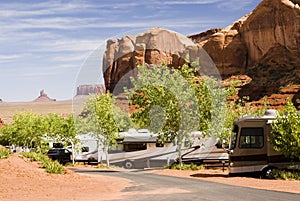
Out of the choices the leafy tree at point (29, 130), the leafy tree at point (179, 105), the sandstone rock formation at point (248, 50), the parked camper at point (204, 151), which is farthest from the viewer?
the sandstone rock formation at point (248, 50)

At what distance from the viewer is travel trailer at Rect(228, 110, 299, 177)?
23.7 m

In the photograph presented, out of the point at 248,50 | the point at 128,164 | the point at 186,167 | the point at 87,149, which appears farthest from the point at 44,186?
the point at 248,50

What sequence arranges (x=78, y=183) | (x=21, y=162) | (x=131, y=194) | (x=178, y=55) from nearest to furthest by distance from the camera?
(x=131, y=194), (x=78, y=183), (x=21, y=162), (x=178, y=55)

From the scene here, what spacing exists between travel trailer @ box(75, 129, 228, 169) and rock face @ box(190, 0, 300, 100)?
5941 centimetres

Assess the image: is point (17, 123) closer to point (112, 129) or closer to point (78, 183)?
point (112, 129)

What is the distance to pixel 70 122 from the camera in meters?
47.7

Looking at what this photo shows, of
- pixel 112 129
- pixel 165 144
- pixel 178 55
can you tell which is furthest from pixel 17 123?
pixel 178 55

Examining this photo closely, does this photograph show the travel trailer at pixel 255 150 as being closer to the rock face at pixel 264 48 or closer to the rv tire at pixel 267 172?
the rv tire at pixel 267 172

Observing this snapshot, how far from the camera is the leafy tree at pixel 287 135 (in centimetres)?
2255

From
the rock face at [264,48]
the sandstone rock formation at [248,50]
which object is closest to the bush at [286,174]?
the sandstone rock formation at [248,50]

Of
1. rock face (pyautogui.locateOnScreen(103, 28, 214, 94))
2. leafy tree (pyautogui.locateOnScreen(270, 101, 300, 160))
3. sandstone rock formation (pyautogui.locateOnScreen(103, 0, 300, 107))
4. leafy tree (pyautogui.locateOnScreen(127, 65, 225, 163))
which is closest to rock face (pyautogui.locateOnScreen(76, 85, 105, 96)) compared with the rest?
leafy tree (pyautogui.locateOnScreen(127, 65, 225, 163))

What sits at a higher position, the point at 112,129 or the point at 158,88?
the point at 158,88

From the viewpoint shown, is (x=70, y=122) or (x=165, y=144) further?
(x=70, y=122)

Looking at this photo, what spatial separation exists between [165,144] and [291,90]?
62.3 meters
